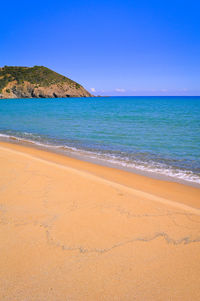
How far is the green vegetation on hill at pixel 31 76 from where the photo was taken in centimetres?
11269

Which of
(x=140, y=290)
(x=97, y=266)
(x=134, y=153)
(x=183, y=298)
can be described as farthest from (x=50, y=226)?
(x=134, y=153)

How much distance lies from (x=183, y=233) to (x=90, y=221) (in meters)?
1.53

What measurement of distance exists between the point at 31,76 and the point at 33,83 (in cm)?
727

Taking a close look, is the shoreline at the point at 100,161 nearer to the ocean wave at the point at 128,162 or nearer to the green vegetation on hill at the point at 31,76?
the ocean wave at the point at 128,162

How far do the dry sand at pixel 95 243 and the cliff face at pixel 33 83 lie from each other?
4523 inches

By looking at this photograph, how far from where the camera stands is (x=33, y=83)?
11356 cm

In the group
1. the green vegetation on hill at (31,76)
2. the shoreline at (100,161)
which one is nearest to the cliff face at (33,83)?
the green vegetation on hill at (31,76)

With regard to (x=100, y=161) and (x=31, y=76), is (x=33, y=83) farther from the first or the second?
(x=100, y=161)

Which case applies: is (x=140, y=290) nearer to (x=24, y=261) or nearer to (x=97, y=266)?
(x=97, y=266)

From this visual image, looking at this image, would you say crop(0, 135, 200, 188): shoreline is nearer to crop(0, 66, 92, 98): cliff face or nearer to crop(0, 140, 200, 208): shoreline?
crop(0, 140, 200, 208): shoreline

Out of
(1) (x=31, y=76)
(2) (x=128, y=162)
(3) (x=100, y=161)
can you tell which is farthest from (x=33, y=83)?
(2) (x=128, y=162)

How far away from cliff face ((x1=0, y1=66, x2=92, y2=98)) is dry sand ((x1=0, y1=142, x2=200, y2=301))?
115 m

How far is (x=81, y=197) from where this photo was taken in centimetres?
433

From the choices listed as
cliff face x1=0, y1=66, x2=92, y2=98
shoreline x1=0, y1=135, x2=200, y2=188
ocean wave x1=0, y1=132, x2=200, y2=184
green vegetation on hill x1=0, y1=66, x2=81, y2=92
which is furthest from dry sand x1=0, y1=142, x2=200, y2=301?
green vegetation on hill x1=0, y1=66, x2=81, y2=92
